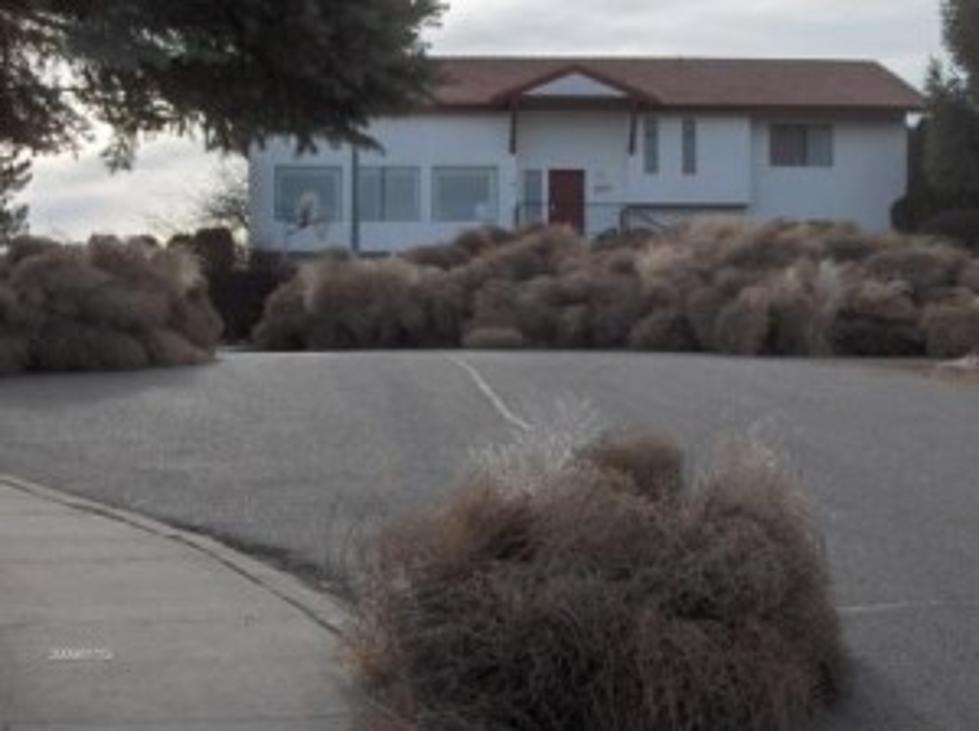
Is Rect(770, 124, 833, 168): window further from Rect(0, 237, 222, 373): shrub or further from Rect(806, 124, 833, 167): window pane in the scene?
Rect(0, 237, 222, 373): shrub

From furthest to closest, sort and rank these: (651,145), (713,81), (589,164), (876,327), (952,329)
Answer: (713,81), (651,145), (589,164), (876,327), (952,329)

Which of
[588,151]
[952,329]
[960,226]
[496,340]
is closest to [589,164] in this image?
[588,151]

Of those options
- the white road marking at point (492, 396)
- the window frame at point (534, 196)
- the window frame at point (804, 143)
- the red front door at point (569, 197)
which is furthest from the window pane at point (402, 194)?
the white road marking at point (492, 396)

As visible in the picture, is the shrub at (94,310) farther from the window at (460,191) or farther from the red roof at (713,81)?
the window at (460,191)

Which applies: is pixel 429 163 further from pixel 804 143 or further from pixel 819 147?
pixel 819 147

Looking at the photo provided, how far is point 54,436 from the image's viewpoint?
683 inches

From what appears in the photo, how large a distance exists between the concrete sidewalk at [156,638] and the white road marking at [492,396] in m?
4.83

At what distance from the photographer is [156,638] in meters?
9.40

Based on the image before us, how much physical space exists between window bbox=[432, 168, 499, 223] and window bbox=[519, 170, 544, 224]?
1.00 meters

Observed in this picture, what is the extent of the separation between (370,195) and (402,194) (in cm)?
95

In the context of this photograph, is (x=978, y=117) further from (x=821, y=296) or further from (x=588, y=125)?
(x=821, y=296)

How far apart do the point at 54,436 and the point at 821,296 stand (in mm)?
15635

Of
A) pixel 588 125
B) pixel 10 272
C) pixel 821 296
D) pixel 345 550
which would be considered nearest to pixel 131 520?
pixel 345 550

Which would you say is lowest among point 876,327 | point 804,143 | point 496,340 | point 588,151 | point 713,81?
point 496,340
